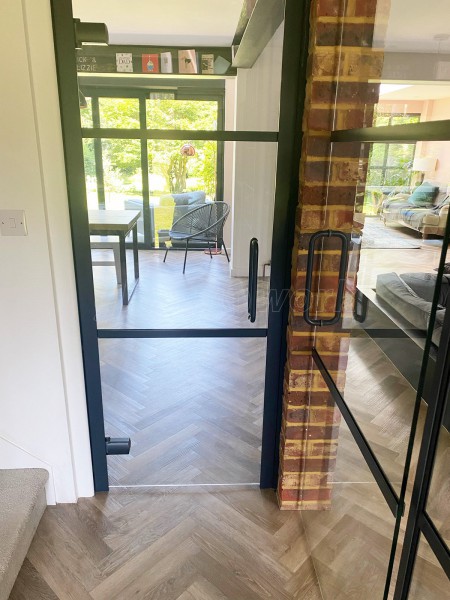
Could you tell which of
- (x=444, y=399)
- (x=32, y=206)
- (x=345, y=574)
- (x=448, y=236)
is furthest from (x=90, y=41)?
(x=345, y=574)

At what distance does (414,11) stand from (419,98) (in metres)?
0.25

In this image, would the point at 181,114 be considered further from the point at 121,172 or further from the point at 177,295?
the point at 177,295

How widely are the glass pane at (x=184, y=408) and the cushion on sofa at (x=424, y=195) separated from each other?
54.0 inches

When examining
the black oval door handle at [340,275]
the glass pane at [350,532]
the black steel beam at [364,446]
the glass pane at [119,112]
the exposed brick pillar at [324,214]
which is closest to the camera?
the black steel beam at [364,446]

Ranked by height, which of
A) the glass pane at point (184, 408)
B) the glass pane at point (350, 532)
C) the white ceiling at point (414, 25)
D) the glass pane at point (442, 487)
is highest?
the white ceiling at point (414, 25)

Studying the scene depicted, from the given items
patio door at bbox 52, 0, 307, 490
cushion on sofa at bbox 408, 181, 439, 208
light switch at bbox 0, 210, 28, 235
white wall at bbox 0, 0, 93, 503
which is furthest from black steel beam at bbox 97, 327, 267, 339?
cushion on sofa at bbox 408, 181, 439, 208

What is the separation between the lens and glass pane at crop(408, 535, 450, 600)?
956mm

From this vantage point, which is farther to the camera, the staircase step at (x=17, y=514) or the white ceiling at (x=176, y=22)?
the white ceiling at (x=176, y=22)

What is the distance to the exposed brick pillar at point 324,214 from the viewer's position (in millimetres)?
1515

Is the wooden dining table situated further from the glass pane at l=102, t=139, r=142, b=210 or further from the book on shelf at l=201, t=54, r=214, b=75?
the book on shelf at l=201, t=54, r=214, b=75

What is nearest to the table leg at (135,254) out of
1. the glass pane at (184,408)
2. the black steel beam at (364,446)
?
the glass pane at (184,408)

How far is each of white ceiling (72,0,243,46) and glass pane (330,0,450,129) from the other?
546 millimetres

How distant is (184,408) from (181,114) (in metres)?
1.78

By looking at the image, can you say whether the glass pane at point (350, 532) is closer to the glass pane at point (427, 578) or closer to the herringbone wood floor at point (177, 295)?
the glass pane at point (427, 578)
